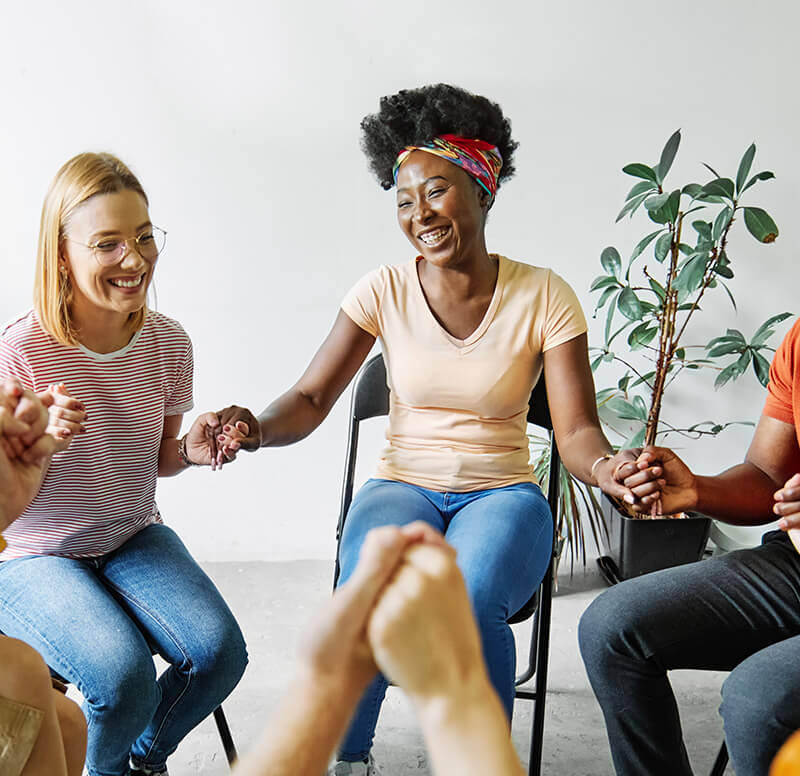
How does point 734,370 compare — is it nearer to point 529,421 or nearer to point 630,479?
point 529,421

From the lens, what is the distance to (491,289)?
201 centimetres

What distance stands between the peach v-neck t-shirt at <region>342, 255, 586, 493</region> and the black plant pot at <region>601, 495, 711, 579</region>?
3.26 feet

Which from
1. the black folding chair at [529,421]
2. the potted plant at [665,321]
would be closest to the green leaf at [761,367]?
the potted plant at [665,321]

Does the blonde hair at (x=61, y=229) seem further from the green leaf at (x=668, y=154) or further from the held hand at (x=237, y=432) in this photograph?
the green leaf at (x=668, y=154)

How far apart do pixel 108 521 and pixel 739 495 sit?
118 cm

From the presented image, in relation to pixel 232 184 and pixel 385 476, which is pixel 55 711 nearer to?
pixel 385 476

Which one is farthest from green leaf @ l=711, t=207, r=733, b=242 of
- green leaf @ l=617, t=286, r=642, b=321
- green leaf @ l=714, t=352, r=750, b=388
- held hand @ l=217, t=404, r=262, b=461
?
held hand @ l=217, t=404, r=262, b=461

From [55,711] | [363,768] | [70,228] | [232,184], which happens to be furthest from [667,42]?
[55,711]

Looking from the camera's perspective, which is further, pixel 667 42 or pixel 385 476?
pixel 667 42

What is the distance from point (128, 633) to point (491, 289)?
1024 mm

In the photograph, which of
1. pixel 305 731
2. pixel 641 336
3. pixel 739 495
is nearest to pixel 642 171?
pixel 641 336

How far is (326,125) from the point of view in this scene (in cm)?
285

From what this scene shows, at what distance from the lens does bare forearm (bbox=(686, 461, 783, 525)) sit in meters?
1.67

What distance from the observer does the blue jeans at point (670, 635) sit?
154cm
